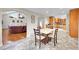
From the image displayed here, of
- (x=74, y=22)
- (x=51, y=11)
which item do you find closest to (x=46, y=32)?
(x=51, y=11)

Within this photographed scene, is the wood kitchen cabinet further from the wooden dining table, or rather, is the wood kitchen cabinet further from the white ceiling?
the wooden dining table

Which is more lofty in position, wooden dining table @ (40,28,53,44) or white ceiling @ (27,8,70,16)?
white ceiling @ (27,8,70,16)

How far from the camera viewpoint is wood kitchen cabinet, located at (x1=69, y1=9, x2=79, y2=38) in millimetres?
2455

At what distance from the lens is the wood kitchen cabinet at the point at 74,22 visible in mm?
2455

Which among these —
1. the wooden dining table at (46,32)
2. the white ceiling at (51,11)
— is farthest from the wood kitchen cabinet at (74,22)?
the wooden dining table at (46,32)

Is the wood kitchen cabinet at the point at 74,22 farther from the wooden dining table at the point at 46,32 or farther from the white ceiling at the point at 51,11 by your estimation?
the wooden dining table at the point at 46,32

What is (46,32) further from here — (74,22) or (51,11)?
(74,22)

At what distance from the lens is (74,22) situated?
2.47 m

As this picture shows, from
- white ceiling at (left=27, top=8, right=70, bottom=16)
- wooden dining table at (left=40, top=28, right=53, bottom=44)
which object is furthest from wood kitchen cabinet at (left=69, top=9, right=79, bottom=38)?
wooden dining table at (left=40, top=28, right=53, bottom=44)

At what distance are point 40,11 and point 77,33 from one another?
0.87 metres

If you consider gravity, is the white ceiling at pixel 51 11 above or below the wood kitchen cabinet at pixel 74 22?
above
